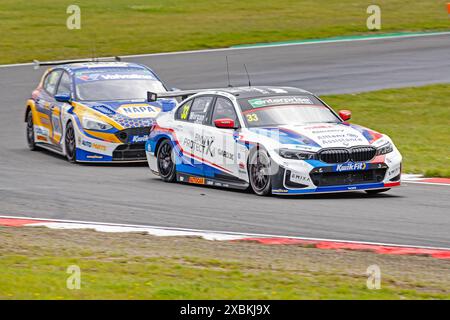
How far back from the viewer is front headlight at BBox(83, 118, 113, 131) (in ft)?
58.2

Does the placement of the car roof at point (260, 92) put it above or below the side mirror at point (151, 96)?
above

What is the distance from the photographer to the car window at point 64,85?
1905 cm

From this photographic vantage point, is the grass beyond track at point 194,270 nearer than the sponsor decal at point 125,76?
Yes

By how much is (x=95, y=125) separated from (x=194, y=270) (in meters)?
8.88

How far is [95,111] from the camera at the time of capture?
1803 cm

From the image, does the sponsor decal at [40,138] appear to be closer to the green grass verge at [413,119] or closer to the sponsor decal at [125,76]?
the sponsor decal at [125,76]

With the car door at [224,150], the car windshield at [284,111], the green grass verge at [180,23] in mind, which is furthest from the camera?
the green grass verge at [180,23]

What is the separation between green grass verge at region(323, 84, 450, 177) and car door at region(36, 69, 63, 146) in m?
5.87

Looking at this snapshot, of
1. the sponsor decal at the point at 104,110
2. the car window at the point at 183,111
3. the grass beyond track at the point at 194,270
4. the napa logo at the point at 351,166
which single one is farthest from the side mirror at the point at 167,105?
the grass beyond track at the point at 194,270

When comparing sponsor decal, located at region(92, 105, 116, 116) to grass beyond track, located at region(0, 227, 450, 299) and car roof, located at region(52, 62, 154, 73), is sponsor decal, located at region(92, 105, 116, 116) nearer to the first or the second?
car roof, located at region(52, 62, 154, 73)

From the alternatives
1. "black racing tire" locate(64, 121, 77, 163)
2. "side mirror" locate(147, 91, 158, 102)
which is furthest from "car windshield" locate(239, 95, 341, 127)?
"black racing tire" locate(64, 121, 77, 163)
